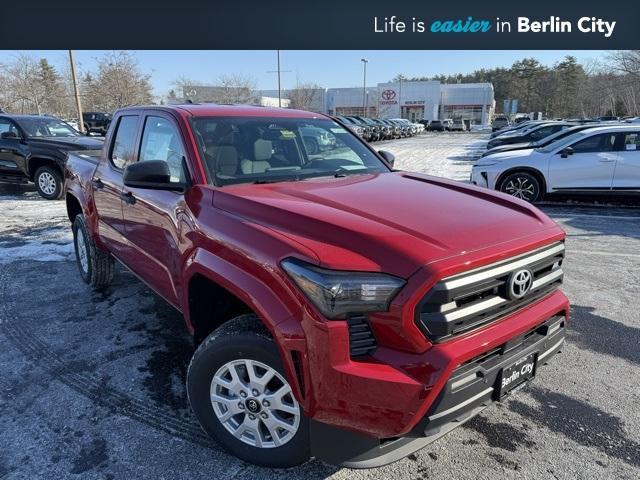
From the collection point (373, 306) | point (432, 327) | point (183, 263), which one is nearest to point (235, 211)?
point (183, 263)

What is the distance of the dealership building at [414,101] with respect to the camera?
79.8 meters

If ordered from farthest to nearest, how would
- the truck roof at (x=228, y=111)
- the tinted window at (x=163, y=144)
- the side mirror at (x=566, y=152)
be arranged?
1. the side mirror at (x=566, y=152)
2. the truck roof at (x=228, y=111)
3. the tinted window at (x=163, y=144)

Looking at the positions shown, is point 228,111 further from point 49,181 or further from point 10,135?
point 10,135

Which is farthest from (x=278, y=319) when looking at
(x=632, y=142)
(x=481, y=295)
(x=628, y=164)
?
(x=632, y=142)

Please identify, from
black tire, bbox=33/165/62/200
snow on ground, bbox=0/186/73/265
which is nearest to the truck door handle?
snow on ground, bbox=0/186/73/265

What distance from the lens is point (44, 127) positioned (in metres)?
11.0

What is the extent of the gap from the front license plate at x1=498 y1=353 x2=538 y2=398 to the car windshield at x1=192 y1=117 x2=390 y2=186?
178 centimetres

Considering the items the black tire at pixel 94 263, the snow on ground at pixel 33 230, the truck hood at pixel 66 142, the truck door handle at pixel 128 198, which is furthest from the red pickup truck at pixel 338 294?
the truck hood at pixel 66 142

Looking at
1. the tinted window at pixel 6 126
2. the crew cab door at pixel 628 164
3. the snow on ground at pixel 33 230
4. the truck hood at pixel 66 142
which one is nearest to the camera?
the snow on ground at pixel 33 230

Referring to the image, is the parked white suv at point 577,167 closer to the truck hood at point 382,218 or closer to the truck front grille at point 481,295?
the truck hood at point 382,218

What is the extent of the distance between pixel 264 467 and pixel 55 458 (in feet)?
3.85

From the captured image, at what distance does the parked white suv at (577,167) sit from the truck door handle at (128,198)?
8.01 m

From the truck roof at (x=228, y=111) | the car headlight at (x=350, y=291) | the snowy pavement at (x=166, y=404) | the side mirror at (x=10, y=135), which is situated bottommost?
the snowy pavement at (x=166, y=404)
